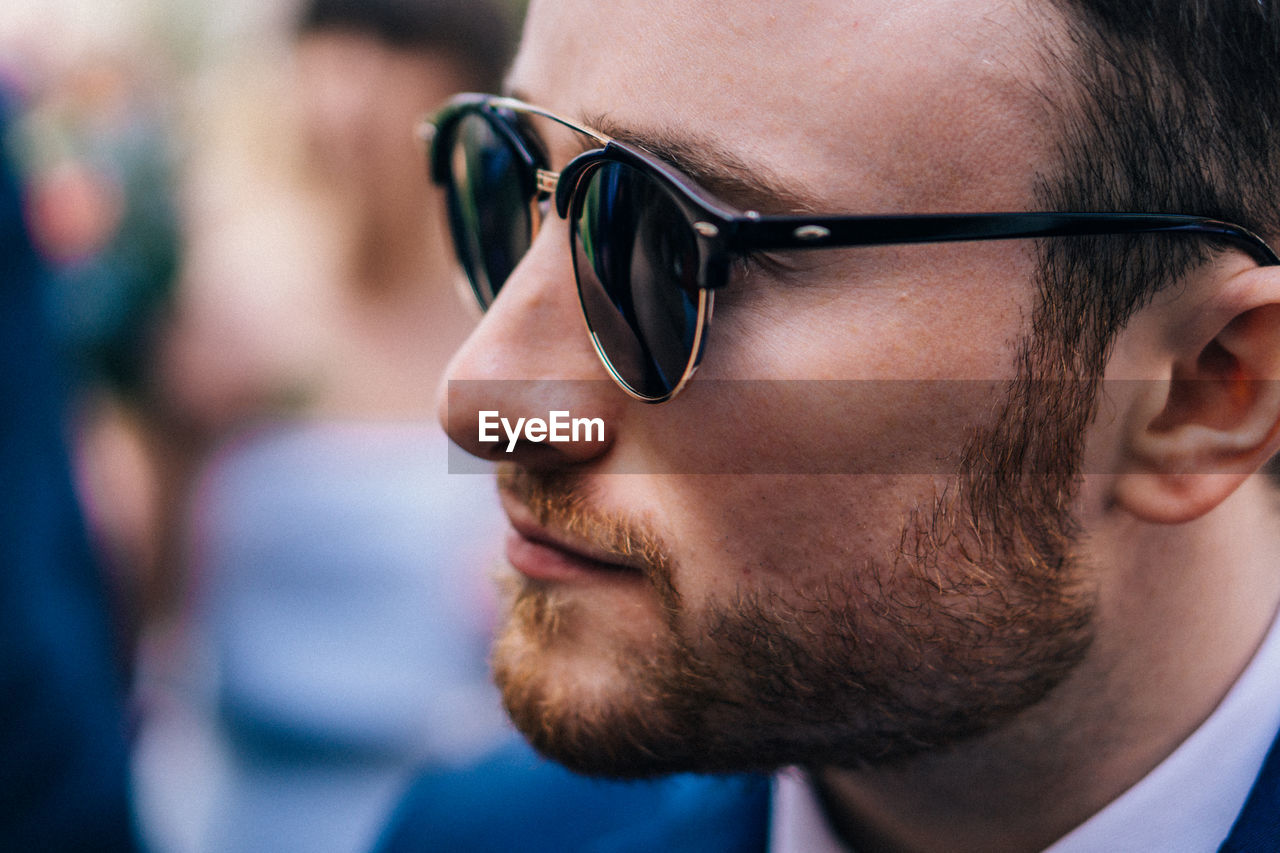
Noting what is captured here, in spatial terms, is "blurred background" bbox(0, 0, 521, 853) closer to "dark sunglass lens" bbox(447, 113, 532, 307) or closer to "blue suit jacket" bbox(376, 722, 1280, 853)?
"blue suit jacket" bbox(376, 722, 1280, 853)

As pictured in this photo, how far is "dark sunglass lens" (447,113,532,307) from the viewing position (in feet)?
5.73

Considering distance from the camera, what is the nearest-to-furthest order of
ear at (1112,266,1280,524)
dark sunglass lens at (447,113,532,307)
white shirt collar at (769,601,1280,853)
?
ear at (1112,266,1280,524)
white shirt collar at (769,601,1280,853)
dark sunglass lens at (447,113,532,307)

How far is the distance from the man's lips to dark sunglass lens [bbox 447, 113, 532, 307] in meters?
0.47

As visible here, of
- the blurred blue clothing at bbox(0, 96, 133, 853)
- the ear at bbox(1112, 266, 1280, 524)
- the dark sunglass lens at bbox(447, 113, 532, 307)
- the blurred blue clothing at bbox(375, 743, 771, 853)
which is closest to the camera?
the ear at bbox(1112, 266, 1280, 524)

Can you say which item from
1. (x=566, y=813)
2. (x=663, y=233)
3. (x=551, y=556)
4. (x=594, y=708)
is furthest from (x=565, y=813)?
(x=663, y=233)

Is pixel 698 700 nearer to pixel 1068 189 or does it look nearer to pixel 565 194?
pixel 565 194

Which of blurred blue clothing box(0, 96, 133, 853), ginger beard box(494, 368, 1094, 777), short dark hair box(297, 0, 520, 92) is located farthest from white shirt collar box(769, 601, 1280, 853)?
short dark hair box(297, 0, 520, 92)

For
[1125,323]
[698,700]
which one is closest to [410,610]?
[698,700]

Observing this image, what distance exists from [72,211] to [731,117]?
168 inches

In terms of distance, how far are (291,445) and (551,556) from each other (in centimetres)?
241

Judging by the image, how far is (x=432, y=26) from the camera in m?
3.44

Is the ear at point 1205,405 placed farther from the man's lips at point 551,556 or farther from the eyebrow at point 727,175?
the man's lips at point 551,556

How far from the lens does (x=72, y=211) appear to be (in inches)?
180

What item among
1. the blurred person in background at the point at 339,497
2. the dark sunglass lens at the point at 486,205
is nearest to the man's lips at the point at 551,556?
the dark sunglass lens at the point at 486,205
